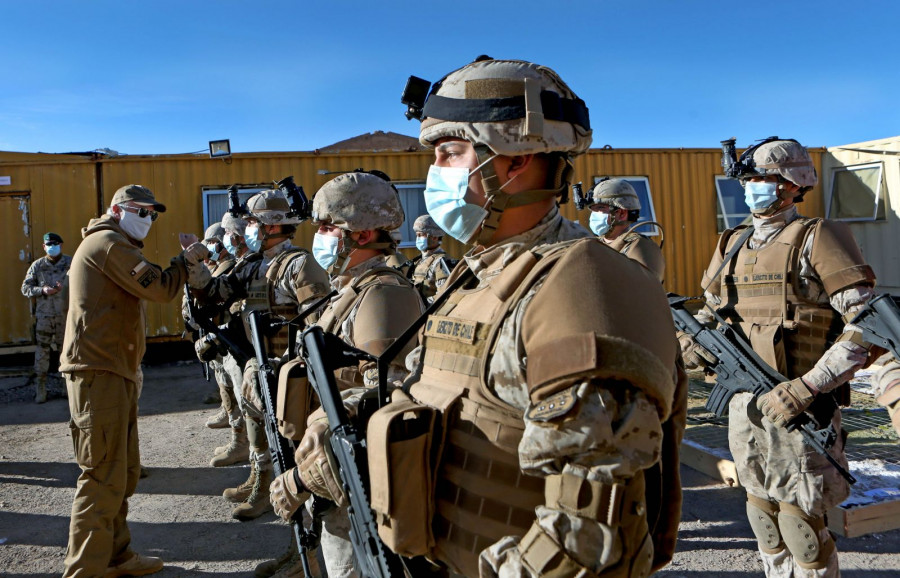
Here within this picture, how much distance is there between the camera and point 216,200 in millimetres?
11328

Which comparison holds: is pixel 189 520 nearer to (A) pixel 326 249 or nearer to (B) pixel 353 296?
(A) pixel 326 249

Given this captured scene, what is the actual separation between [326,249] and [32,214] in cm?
981

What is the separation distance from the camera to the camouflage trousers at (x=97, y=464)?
3.89m

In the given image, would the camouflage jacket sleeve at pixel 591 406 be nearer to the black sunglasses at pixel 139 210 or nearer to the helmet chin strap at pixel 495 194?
the helmet chin strap at pixel 495 194

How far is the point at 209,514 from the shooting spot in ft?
17.4

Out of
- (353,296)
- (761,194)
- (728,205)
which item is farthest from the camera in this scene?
(728,205)

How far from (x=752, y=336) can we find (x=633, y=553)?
2631 mm

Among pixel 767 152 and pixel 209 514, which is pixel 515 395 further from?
pixel 209 514

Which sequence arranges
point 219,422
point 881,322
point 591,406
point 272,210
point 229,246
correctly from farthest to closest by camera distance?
point 219,422 → point 229,246 → point 272,210 → point 881,322 → point 591,406

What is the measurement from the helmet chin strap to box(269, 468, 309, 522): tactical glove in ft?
4.18

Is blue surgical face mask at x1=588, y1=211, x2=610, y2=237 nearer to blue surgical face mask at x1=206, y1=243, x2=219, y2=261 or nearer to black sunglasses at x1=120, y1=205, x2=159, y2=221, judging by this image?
black sunglasses at x1=120, y1=205, x2=159, y2=221

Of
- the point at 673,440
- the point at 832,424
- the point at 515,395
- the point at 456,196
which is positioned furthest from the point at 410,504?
the point at 832,424

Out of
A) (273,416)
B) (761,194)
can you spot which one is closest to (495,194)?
(273,416)

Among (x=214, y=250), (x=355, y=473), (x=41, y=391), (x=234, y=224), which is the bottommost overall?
(x=41, y=391)
